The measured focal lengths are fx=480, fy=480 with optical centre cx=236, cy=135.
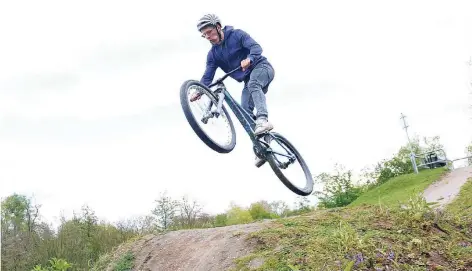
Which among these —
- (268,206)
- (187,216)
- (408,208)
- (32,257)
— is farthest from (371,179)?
(408,208)

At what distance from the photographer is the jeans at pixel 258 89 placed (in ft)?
23.9

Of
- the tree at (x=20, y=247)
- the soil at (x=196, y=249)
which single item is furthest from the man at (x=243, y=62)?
the tree at (x=20, y=247)

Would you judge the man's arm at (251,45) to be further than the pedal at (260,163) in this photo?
No

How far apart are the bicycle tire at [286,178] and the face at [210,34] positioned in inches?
78.5

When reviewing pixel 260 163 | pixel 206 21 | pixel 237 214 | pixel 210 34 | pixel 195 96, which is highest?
pixel 206 21

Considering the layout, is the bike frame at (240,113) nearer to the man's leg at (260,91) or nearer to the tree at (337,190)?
the man's leg at (260,91)

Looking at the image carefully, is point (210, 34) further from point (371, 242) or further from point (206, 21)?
point (371, 242)

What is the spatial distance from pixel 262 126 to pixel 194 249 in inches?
123

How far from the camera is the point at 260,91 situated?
733 centimetres

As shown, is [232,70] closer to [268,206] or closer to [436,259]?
[436,259]

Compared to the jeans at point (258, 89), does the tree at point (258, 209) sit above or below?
below

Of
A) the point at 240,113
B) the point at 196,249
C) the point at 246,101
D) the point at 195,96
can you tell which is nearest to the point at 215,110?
the point at 195,96

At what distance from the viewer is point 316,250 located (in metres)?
6.38

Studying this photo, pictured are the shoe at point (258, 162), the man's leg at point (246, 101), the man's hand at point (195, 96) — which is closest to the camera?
the man's hand at point (195, 96)
